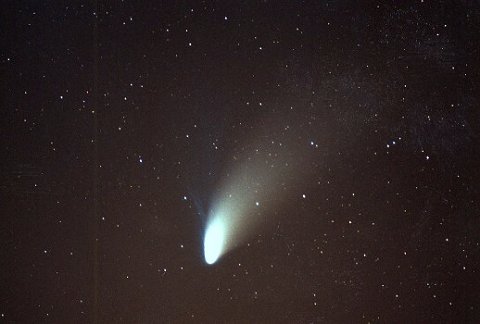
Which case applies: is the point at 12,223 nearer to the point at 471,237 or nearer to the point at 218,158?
the point at 218,158

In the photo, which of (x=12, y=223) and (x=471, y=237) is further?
(x=12, y=223)

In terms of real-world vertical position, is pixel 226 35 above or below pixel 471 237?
above

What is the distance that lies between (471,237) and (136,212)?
1.52 feet

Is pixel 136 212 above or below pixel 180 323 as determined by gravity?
above

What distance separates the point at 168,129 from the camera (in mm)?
710

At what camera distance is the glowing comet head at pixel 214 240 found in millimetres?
700

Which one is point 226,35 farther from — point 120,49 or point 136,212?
→ point 136,212

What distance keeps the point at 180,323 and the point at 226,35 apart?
421mm

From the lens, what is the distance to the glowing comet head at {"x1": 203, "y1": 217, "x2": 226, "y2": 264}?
70 centimetres

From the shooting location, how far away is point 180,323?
0.72m

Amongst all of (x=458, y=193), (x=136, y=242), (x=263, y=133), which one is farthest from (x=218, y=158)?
(x=458, y=193)

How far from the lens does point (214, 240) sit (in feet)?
2.31

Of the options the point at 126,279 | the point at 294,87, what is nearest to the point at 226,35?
the point at 294,87

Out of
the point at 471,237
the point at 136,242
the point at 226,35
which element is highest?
the point at 226,35
